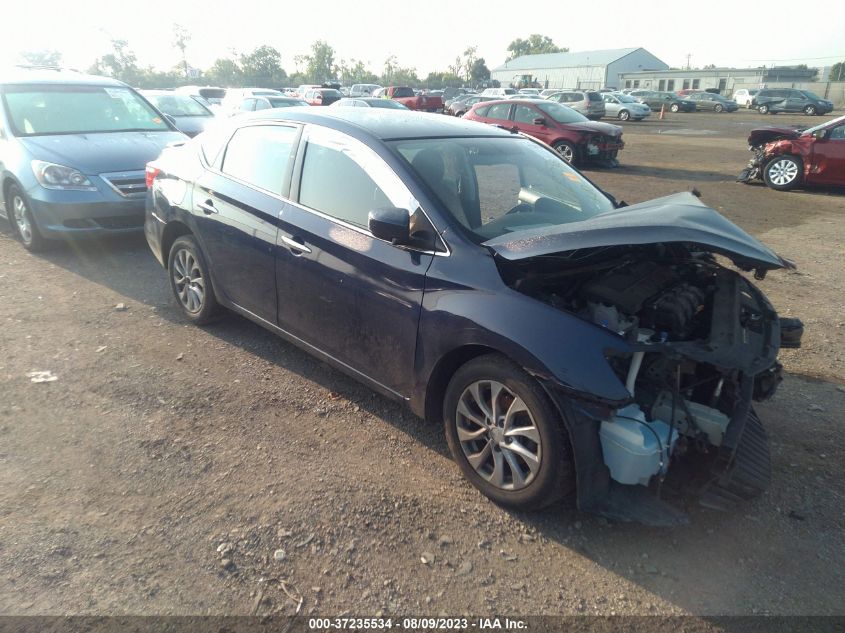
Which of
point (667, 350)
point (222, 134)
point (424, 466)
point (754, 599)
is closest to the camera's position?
point (754, 599)

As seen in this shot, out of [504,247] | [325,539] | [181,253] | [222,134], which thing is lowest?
[325,539]

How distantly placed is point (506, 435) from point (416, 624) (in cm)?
94

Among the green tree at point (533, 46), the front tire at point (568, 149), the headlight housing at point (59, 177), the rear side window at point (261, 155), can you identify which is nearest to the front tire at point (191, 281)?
the rear side window at point (261, 155)

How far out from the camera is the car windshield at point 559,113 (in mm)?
15234

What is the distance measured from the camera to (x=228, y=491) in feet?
10.2

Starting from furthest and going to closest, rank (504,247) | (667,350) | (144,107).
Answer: (144,107) < (504,247) < (667,350)

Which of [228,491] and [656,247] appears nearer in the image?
[228,491]

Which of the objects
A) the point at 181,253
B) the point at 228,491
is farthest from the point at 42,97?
the point at 228,491

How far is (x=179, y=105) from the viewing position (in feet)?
42.9

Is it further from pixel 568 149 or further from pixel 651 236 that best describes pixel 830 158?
pixel 651 236

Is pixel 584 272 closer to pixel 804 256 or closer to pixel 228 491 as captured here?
pixel 228 491

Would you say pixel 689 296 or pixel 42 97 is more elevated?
pixel 42 97

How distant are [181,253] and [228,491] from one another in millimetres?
2576

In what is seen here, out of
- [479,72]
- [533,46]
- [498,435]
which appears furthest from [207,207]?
[533,46]
